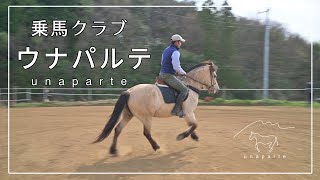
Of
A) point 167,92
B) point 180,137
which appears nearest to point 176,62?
point 167,92

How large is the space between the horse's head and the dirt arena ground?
2.79 ft

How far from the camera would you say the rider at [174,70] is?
5738 millimetres

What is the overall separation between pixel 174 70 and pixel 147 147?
4.01 feet

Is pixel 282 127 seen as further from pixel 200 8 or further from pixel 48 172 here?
pixel 48 172

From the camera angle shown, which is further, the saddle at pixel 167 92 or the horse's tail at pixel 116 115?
the saddle at pixel 167 92

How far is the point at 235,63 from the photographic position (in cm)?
895

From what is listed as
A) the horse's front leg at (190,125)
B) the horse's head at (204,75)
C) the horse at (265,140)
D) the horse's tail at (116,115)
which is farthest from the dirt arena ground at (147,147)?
the horse's head at (204,75)

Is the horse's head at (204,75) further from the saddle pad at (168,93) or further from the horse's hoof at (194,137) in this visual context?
the horse's hoof at (194,137)

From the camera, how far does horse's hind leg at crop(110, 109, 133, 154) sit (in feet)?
18.7

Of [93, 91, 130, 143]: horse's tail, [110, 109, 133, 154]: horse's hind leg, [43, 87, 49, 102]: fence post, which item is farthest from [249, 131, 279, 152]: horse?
[43, 87, 49, 102]: fence post

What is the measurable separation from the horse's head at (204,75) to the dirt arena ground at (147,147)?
85 cm

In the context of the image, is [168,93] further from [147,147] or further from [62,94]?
[62,94]

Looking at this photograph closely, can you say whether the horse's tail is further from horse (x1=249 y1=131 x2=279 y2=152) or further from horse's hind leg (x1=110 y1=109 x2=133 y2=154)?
horse (x1=249 y1=131 x2=279 y2=152)

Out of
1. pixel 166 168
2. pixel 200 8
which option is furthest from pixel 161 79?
pixel 200 8
